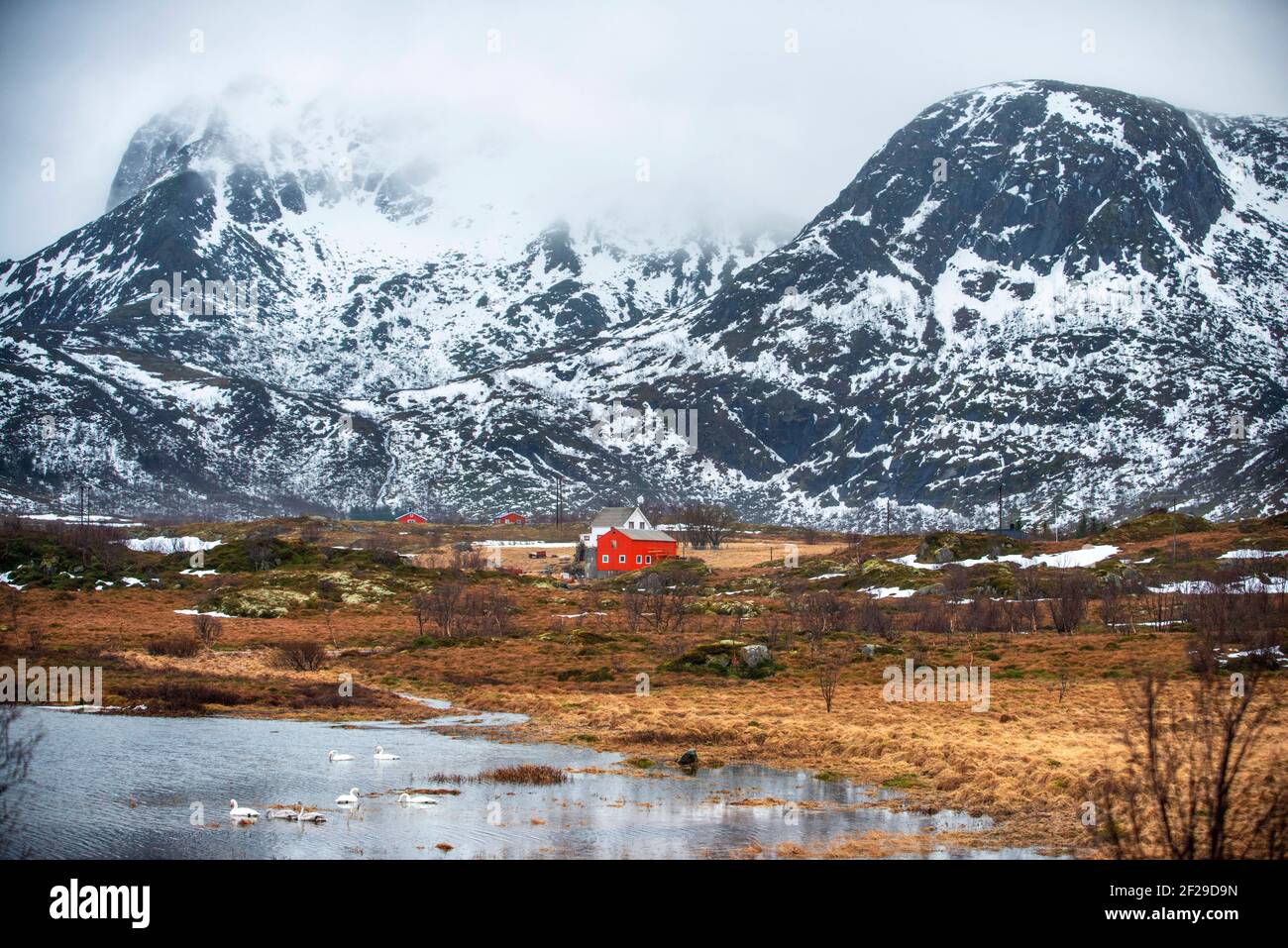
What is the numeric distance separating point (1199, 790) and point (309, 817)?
65.9 feet

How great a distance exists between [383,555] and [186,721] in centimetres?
7125

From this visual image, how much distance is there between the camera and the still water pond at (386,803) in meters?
24.1

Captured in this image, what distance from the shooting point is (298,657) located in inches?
2239

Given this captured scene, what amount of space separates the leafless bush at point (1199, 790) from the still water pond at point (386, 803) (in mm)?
3237

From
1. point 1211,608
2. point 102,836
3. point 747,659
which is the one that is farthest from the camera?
point 1211,608

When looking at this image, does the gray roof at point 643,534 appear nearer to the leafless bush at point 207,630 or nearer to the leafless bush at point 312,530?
the leafless bush at point 312,530

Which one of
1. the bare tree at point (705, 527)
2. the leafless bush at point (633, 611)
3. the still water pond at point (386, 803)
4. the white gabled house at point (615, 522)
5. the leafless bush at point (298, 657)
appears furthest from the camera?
the bare tree at point (705, 527)

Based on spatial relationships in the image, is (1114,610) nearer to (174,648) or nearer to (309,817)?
(174,648)

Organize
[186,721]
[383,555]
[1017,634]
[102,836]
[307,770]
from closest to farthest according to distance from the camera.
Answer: [102,836] → [307,770] → [186,721] → [1017,634] → [383,555]

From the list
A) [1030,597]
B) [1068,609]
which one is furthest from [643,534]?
[1068,609]

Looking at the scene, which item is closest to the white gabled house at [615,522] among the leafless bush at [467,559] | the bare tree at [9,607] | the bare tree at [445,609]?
the leafless bush at [467,559]
